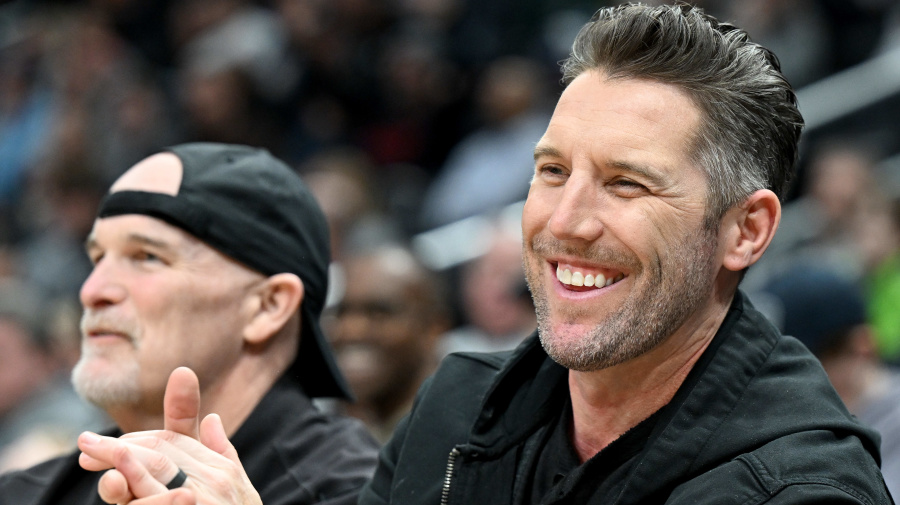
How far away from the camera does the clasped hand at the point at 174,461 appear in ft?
6.76

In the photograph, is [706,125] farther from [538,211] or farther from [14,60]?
[14,60]

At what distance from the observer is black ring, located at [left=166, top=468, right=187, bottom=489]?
2.12 meters

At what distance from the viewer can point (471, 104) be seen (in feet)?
29.9

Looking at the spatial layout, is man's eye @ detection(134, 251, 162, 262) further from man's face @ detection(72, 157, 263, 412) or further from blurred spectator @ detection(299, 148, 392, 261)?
blurred spectator @ detection(299, 148, 392, 261)

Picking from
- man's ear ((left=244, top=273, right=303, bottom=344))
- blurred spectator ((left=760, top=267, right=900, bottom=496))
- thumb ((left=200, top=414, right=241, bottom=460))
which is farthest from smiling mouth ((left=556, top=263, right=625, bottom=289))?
blurred spectator ((left=760, top=267, right=900, bottom=496))

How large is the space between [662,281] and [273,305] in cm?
134

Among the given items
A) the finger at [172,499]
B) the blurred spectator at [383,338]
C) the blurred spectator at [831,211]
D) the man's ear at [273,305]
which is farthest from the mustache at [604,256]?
the blurred spectator at [831,211]

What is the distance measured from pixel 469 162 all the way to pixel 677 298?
6304mm

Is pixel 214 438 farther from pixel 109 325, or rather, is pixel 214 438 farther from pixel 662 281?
pixel 109 325

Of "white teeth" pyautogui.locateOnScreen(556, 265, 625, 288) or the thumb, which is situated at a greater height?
"white teeth" pyautogui.locateOnScreen(556, 265, 625, 288)

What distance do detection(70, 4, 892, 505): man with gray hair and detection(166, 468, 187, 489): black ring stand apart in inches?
23.4

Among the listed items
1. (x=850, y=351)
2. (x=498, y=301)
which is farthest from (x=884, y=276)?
(x=850, y=351)

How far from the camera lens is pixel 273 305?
3.32 metres

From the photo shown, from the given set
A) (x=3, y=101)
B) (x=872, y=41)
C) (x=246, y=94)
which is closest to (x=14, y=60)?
(x=3, y=101)
